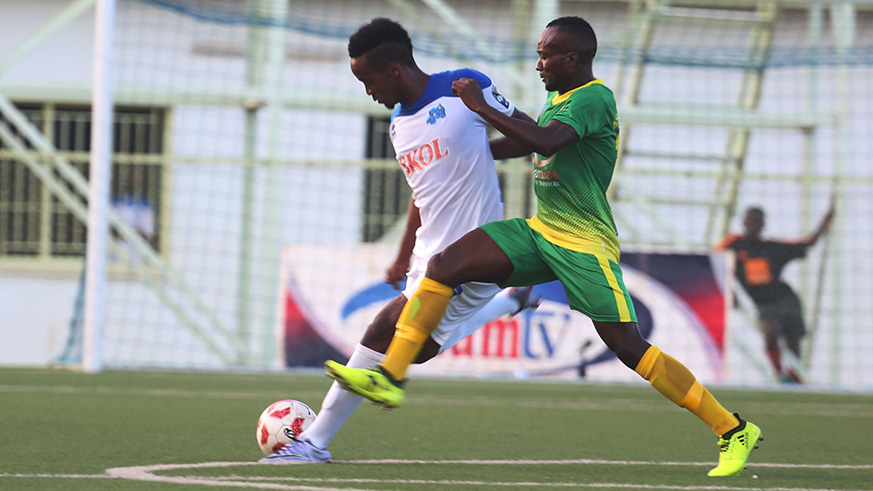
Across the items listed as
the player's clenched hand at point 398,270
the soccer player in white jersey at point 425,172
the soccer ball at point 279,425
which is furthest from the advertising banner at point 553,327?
the soccer ball at point 279,425

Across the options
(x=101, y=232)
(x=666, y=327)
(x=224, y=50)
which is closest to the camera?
(x=101, y=232)

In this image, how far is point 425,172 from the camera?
455 centimetres

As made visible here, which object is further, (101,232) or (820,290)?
(820,290)

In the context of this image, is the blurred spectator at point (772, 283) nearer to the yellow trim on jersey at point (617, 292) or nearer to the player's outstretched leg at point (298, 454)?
the yellow trim on jersey at point (617, 292)

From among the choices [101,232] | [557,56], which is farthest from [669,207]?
[557,56]

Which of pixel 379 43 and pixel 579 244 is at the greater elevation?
Answer: pixel 379 43

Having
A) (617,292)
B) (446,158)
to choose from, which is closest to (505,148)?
(446,158)

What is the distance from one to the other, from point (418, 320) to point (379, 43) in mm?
1021

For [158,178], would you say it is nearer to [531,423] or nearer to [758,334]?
[758,334]

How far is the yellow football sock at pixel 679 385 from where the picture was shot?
13.6 ft

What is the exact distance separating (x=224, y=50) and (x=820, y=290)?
7.38 metres

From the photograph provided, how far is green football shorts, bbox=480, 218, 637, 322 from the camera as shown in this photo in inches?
163

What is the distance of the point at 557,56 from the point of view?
426cm

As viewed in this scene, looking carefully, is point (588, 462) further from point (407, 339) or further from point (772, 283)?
point (772, 283)
